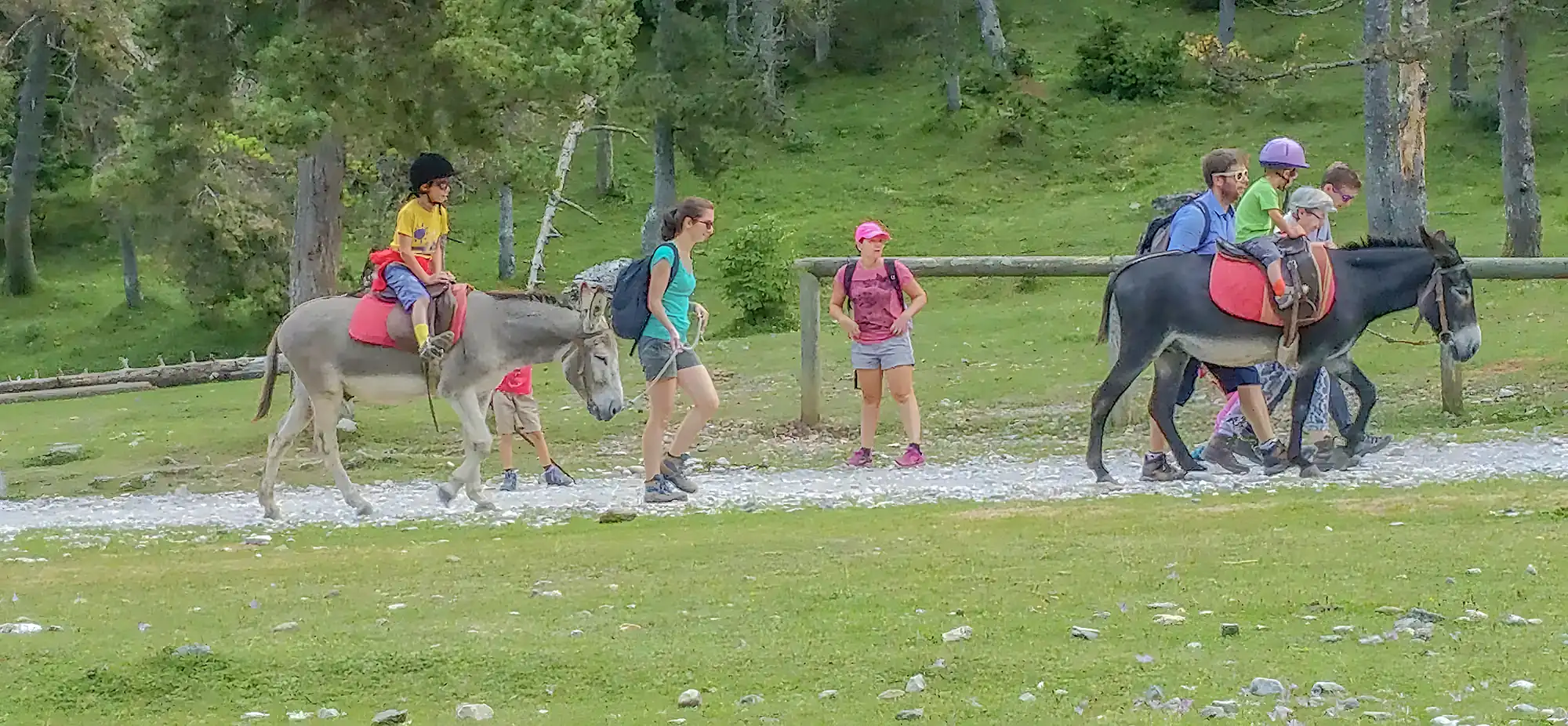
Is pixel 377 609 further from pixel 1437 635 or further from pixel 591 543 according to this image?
pixel 1437 635

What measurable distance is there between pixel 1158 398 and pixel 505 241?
31.8 m

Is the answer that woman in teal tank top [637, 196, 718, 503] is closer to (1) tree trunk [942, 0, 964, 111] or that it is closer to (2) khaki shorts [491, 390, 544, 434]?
(2) khaki shorts [491, 390, 544, 434]

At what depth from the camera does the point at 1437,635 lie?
635cm

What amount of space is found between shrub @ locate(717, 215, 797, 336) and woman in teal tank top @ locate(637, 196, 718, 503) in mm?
16571

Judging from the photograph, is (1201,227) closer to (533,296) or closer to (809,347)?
(533,296)

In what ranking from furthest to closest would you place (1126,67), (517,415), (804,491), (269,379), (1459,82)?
(1126,67)
(1459,82)
(517,415)
(269,379)
(804,491)

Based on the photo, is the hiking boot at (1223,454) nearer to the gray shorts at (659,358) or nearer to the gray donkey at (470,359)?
the gray shorts at (659,358)

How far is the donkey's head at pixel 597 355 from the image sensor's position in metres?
13.2

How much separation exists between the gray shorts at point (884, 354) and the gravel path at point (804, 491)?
929 mm

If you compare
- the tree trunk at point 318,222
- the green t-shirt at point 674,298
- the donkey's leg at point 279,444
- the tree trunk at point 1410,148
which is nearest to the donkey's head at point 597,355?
the green t-shirt at point 674,298

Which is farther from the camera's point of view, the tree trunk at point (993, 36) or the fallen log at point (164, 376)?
the tree trunk at point (993, 36)

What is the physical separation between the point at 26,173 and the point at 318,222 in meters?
33.8

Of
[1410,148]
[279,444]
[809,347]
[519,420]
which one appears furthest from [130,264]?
[279,444]

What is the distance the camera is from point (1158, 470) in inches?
508
